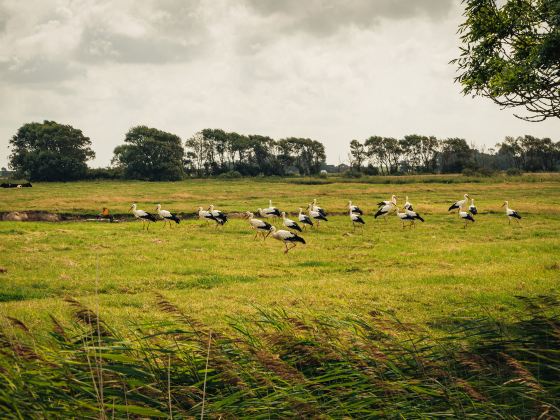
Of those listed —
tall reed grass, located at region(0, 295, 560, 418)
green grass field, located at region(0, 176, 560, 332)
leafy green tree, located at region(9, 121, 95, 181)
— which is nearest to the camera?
tall reed grass, located at region(0, 295, 560, 418)

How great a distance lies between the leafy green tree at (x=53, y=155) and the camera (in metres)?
95.9

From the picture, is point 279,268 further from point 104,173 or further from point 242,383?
point 104,173

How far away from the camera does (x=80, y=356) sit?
489 centimetres

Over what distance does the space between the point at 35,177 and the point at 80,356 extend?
10718 cm

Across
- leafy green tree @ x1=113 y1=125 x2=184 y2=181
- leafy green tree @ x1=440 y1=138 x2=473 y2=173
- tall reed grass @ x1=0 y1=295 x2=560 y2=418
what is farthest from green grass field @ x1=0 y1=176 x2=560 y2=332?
leafy green tree @ x1=440 y1=138 x2=473 y2=173

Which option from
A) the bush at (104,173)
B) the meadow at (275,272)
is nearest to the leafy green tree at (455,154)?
the bush at (104,173)

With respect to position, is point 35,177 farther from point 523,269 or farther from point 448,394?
point 448,394

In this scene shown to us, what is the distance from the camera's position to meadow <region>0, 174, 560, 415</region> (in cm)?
1205

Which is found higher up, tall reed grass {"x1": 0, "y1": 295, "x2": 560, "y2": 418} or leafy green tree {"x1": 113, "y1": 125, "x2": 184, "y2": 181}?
leafy green tree {"x1": 113, "y1": 125, "x2": 184, "y2": 181}

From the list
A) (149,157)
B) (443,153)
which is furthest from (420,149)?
(149,157)

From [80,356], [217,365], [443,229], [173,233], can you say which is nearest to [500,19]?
[217,365]

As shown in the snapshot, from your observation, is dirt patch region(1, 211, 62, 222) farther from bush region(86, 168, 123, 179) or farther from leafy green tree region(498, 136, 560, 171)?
leafy green tree region(498, 136, 560, 171)

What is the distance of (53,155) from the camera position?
313 feet

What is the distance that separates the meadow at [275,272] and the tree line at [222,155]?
235 feet
